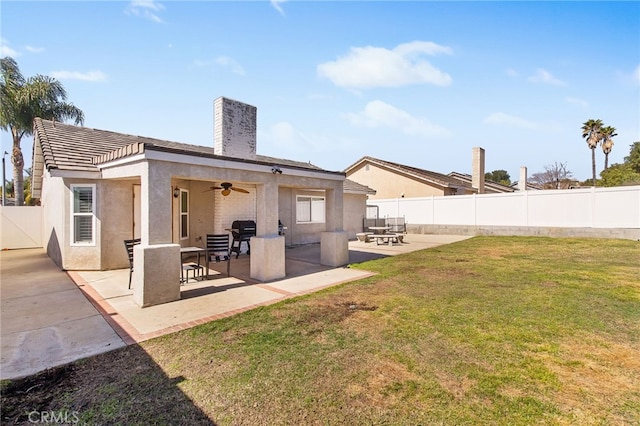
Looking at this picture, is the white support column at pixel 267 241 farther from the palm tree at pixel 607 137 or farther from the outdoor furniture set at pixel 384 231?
the palm tree at pixel 607 137

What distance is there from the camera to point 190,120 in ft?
42.6

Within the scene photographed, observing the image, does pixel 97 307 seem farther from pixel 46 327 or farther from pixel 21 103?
pixel 21 103

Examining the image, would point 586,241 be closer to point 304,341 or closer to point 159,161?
point 304,341

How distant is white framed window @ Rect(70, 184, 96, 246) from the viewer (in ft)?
31.0

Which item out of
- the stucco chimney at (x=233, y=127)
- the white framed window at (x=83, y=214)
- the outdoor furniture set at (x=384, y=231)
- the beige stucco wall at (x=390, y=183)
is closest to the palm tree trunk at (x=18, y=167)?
the white framed window at (x=83, y=214)

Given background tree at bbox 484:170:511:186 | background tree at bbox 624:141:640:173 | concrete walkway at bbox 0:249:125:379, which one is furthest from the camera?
background tree at bbox 484:170:511:186

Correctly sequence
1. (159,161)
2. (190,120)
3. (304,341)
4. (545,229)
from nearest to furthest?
(304,341) < (159,161) < (190,120) < (545,229)

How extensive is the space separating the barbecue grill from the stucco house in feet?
49.6

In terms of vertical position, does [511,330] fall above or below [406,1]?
below

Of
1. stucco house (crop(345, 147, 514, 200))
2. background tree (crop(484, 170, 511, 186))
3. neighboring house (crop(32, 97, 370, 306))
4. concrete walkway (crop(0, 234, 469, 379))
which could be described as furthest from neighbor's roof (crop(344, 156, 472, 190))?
background tree (crop(484, 170, 511, 186))

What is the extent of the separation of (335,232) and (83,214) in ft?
26.5

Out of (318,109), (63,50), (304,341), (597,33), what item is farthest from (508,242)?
(63,50)

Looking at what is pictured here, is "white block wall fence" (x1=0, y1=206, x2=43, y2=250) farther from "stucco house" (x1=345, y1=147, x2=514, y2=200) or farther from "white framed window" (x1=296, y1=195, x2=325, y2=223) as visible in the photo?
"stucco house" (x1=345, y1=147, x2=514, y2=200)

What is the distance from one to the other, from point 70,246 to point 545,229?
73.6ft
